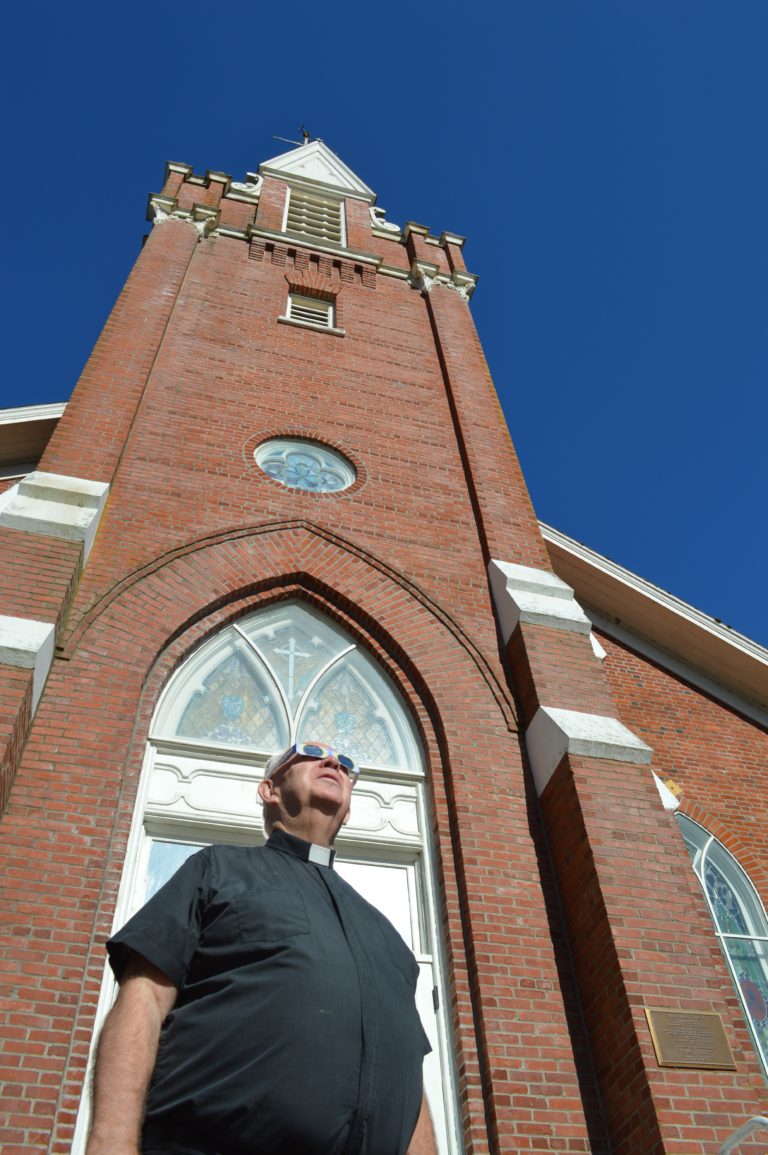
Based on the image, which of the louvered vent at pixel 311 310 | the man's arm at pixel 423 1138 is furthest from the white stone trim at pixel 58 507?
the louvered vent at pixel 311 310

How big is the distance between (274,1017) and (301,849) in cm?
81

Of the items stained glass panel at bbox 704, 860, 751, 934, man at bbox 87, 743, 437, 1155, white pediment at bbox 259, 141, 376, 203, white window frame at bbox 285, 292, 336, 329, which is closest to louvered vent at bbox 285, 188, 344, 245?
white pediment at bbox 259, 141, 376, 203

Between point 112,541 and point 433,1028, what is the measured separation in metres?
4.76

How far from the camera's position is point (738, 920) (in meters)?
8.55

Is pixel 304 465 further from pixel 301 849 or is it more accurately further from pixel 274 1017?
pixel 274 1017

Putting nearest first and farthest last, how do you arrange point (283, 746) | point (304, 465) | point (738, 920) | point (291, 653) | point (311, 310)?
point (283, 746) → point (291, 653) → point (738, 920) → point (304, 465) → point (311, 310)

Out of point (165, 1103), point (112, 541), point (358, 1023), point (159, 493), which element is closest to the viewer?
point (165, 1103)

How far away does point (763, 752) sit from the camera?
10.3 meters

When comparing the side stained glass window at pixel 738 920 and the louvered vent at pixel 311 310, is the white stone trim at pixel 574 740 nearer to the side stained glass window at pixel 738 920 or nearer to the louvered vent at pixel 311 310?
the side stained glass window at pixel 738 920

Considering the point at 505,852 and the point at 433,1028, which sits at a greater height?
the point at 505,852

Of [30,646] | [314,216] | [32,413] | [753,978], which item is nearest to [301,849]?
[30,646]

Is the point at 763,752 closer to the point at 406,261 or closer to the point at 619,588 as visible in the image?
the point at 619,588

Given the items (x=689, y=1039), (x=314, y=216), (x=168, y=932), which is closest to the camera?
(x=168, y=932)

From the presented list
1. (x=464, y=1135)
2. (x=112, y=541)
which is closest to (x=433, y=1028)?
(x=464, y=1135)
